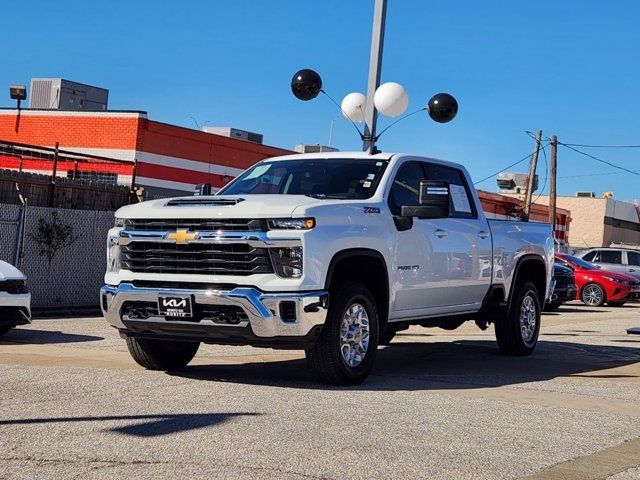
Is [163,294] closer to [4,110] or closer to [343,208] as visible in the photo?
[343,208]

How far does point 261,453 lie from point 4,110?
102 feet

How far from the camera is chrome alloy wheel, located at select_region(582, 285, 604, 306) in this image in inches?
1086

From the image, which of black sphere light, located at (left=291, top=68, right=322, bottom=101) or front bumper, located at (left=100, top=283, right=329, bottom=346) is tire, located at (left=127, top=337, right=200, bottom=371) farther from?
black sphere light, located at (left=291, top=68, right=322, bottom=101)

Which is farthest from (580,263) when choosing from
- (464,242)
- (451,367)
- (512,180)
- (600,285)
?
(512,180)

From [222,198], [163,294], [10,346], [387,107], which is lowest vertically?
[10,346]

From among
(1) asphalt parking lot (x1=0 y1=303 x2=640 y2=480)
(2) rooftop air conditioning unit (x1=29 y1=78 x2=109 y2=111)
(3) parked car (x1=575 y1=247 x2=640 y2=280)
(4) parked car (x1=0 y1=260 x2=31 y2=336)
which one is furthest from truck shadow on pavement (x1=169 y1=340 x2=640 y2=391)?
(2) rooftop air conditioning unit (x1=29 y1=78 x2=109 y2=111)

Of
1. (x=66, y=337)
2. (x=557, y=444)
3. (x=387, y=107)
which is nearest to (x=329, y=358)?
(x=557, y=444)

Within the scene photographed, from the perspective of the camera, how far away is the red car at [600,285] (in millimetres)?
27438

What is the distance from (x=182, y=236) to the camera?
333 inches

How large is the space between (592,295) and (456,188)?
1804 centimetres

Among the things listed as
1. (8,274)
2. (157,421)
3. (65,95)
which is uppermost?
(65,95)

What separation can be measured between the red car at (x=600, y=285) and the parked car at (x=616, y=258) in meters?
1.36

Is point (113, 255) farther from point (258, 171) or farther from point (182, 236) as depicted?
point (258, 171)

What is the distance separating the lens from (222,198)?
28.0ft
